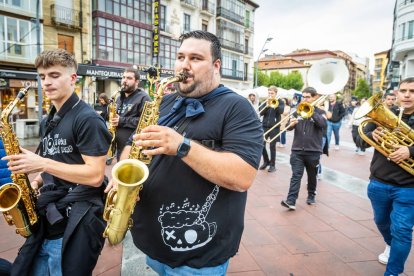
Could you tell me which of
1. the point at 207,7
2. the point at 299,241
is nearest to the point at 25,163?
the point at 299,241

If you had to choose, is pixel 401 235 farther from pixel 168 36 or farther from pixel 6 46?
pixel 168 36

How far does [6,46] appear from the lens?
1745 centimetres

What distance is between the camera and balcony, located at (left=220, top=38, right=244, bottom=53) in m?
32.7

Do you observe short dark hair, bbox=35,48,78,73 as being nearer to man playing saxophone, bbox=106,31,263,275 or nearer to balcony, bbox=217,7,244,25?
man playing saxophone, bbox=106,31,263,275

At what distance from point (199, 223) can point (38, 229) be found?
127cm

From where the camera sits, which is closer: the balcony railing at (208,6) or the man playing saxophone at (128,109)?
the man playing saxophone at (128,109)

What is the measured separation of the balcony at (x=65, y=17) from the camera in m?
18.6

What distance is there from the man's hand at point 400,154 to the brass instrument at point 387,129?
0.06m

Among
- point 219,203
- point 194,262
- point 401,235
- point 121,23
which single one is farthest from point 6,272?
point 121,23

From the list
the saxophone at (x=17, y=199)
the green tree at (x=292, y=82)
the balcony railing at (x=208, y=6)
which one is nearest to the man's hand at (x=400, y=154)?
the saxophone at (x=17, y=199)

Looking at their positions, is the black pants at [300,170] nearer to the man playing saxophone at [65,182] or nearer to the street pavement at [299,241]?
the street pavement at [299,241]

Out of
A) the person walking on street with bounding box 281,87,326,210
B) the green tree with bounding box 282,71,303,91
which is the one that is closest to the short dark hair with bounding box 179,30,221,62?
the person walking on street with bounding box 281,87,326,210

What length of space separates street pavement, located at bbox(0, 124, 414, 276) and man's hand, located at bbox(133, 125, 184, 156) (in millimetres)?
2223

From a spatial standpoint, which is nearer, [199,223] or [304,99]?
[199,223]
